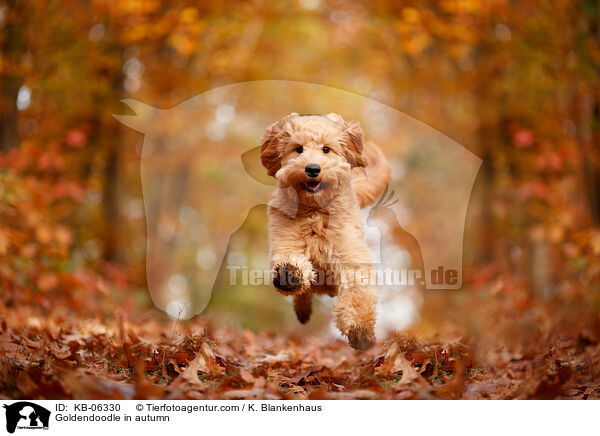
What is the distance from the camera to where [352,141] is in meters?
4.20

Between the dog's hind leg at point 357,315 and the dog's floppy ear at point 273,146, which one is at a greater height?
the dog's floppy ear at point 273,146

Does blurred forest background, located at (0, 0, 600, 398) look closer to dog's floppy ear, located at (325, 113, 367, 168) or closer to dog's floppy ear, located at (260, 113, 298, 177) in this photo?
dog's floppy ear, located at (325, 113, 367, 168)

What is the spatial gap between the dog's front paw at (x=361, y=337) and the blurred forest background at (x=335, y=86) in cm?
231

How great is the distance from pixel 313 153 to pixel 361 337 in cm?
126

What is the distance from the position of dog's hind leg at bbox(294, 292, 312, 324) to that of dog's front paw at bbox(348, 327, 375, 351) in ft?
2.23

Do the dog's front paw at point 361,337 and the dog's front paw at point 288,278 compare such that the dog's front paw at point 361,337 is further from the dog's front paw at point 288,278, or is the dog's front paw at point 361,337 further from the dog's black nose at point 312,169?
the dog's black nose at point 312,169

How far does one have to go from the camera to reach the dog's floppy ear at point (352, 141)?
4.17m
